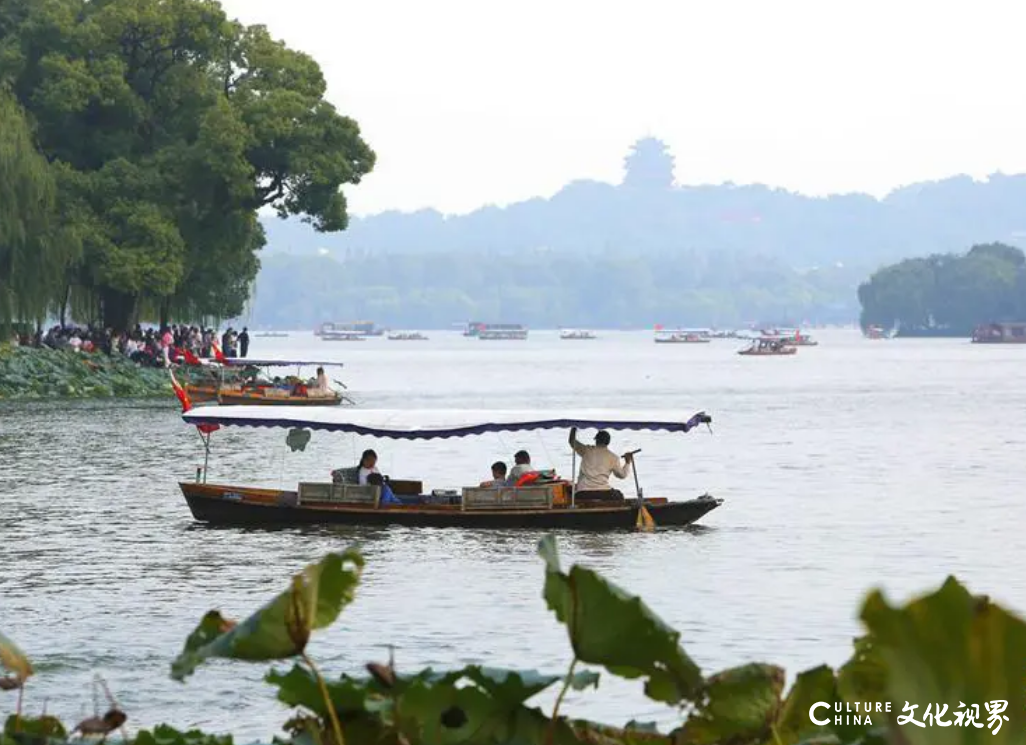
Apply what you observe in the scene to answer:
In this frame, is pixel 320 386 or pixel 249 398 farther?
pixel 320 386

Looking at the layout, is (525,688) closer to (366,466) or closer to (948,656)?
(948,656)

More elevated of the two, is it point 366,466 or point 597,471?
point 597,471

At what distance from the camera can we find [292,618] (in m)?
5.77

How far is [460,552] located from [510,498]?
2.28 m

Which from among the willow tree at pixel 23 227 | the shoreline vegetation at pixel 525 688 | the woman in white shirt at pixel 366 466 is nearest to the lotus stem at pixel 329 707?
the shoreline vegetation at pixel 525 688

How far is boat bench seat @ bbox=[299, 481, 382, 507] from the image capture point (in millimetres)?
28922

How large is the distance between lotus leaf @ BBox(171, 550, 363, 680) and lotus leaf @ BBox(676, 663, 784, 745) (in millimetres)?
1307

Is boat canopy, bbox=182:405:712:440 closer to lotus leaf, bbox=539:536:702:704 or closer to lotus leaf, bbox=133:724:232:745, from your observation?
lotus leaf, bbox=133:724:232:745

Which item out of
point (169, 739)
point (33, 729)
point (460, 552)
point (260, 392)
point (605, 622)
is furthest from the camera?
point (260, 392)

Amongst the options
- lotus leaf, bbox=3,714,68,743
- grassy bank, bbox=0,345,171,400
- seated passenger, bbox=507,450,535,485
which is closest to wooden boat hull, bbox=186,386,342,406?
grassy bank, bbox=0,345,171,400

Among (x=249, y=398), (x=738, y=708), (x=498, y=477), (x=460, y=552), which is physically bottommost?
(x=460, y=552)

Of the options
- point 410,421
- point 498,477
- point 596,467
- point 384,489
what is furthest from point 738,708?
point 410,421

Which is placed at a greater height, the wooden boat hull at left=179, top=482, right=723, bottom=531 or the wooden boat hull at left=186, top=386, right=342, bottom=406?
the wooden boat hull at left=186, top=386, right=342, bottom=406

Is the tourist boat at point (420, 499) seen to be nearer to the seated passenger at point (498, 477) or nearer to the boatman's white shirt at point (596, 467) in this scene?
the seated passenger at point (498, 477)
